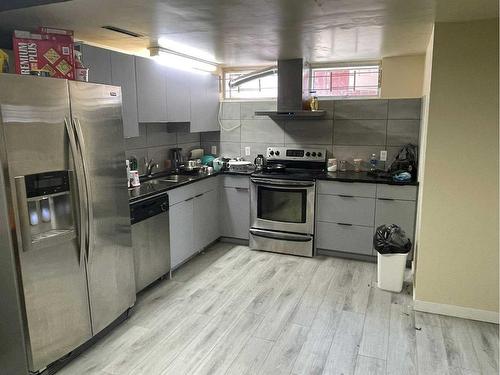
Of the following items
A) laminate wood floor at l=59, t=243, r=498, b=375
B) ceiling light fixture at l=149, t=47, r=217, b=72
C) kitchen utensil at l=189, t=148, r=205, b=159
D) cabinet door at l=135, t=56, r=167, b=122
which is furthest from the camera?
kitchen utensil at l=189, t=148, r=205, b=159

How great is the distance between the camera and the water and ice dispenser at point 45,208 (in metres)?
2.00

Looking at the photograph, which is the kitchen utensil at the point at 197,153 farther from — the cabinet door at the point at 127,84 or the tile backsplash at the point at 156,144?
the cabinet door at the point at 127,84

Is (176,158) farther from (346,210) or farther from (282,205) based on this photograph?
(346,210)

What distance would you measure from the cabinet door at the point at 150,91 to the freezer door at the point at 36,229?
1.21 m

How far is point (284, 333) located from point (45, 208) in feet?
5.96

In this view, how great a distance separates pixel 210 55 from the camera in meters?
4.04

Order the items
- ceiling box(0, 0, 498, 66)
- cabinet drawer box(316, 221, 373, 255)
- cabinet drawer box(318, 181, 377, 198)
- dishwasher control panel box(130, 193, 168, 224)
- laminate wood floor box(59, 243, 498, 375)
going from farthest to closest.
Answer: cabinet drawer box(316, 221, 373, 255) → cabinet drawer box(318, 181, 377, 198) → dishwasher control panel box(130, 193, 168, 224) → laminate wood floor box(59, 243, 498, 375) → ceiling box(0, 0, 498, 66)

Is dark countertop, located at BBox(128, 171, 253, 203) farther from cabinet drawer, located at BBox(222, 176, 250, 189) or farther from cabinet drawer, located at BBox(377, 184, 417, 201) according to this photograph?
cabinet drawer, located at BBox(377, 184, 417, 201)

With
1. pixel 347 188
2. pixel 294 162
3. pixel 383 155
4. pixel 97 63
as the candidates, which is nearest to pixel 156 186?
pixel 97 63

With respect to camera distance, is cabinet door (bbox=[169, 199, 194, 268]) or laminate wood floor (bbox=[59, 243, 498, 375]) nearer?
laminate wood floor (bbox=[59, 243, 498, 375])

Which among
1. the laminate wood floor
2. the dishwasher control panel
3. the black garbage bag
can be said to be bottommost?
the laminate wood floor

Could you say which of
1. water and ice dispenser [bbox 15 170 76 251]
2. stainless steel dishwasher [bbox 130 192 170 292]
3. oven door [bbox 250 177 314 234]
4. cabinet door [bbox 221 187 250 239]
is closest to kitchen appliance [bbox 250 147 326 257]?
oven door [bbox 250 177 314 234]

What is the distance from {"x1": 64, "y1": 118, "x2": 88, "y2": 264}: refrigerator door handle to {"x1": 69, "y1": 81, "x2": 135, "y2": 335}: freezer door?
0.12 ft

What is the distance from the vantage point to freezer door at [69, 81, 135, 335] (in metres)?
2.35
